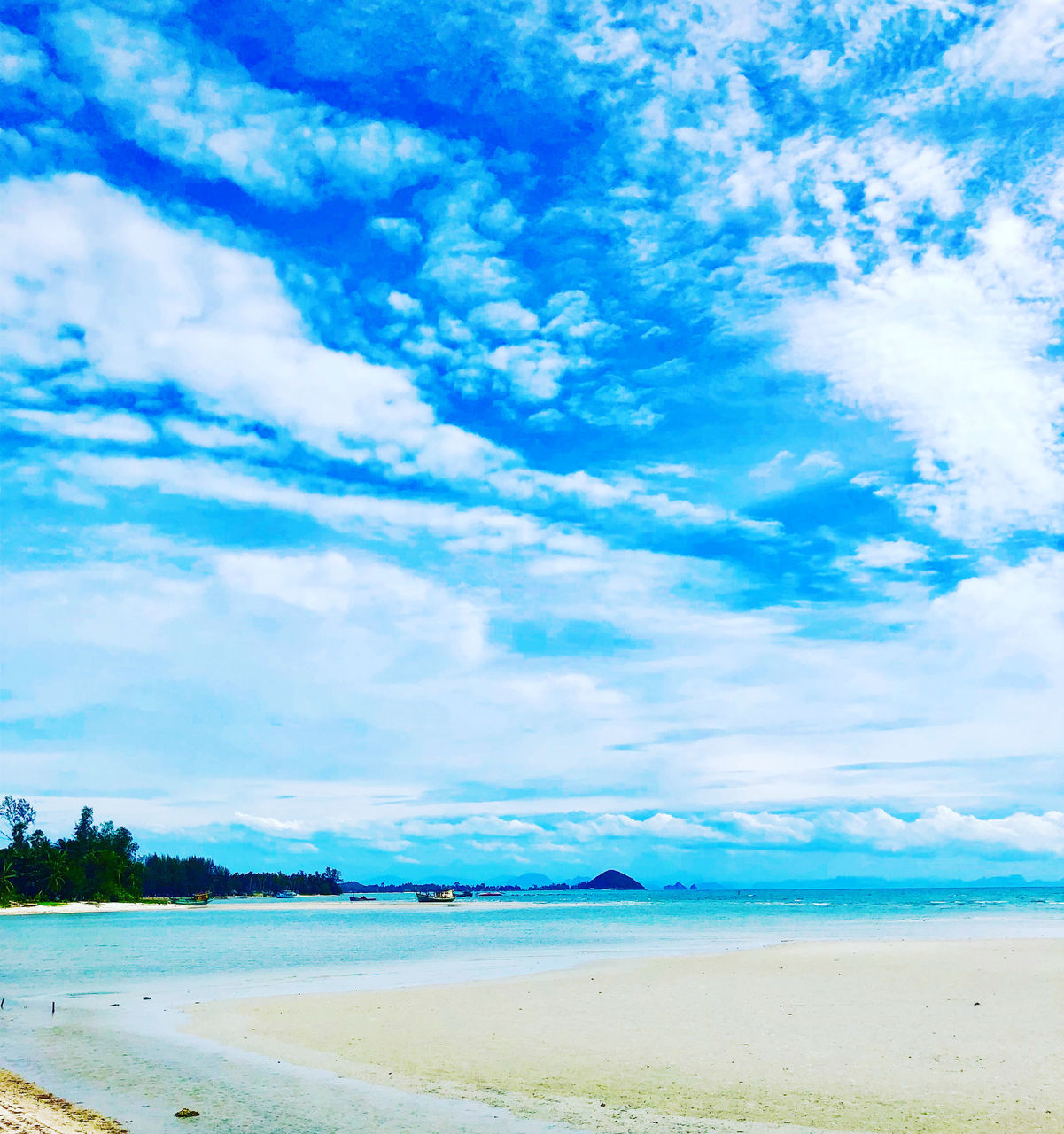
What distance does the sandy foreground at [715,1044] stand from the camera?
51.7 ft

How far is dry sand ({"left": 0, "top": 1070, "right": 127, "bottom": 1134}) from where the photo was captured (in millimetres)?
14305

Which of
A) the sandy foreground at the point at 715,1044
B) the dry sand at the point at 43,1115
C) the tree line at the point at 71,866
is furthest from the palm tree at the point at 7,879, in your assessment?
the dry sand at the point at 43,1115

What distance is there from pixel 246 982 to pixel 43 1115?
25.3 metres

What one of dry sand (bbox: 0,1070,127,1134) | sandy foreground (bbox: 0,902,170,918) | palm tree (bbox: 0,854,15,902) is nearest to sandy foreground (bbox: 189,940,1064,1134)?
dry sand (bbox: 0,1070,127,1134)

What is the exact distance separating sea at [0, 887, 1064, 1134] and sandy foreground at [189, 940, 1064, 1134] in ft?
4.91

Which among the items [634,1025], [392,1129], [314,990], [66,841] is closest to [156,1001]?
[314,990]

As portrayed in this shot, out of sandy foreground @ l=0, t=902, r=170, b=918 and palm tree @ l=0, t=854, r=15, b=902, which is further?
palm tree @ l=0, t=854, r=15, b=902

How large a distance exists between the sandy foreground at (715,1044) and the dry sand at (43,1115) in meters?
5.32

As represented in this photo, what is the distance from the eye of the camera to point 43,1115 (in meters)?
15.5

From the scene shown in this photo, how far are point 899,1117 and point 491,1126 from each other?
6554 mm

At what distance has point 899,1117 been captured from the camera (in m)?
15.0

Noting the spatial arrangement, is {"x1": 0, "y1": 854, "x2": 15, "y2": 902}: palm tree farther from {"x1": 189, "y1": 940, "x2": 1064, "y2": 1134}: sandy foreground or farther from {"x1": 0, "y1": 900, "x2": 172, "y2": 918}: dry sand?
{"x1": 189, "y1": 940, "x2": 1064, "y2": 1134}: sandy foreground

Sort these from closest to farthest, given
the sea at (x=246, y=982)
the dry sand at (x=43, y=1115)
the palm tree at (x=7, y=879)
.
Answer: the dry sand at (x=43, y=1115) < the sea at (x=246, y=982) < the palm tree at (x=7, y=879)

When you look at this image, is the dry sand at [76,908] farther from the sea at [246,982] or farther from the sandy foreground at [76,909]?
the sea at [246,982]
